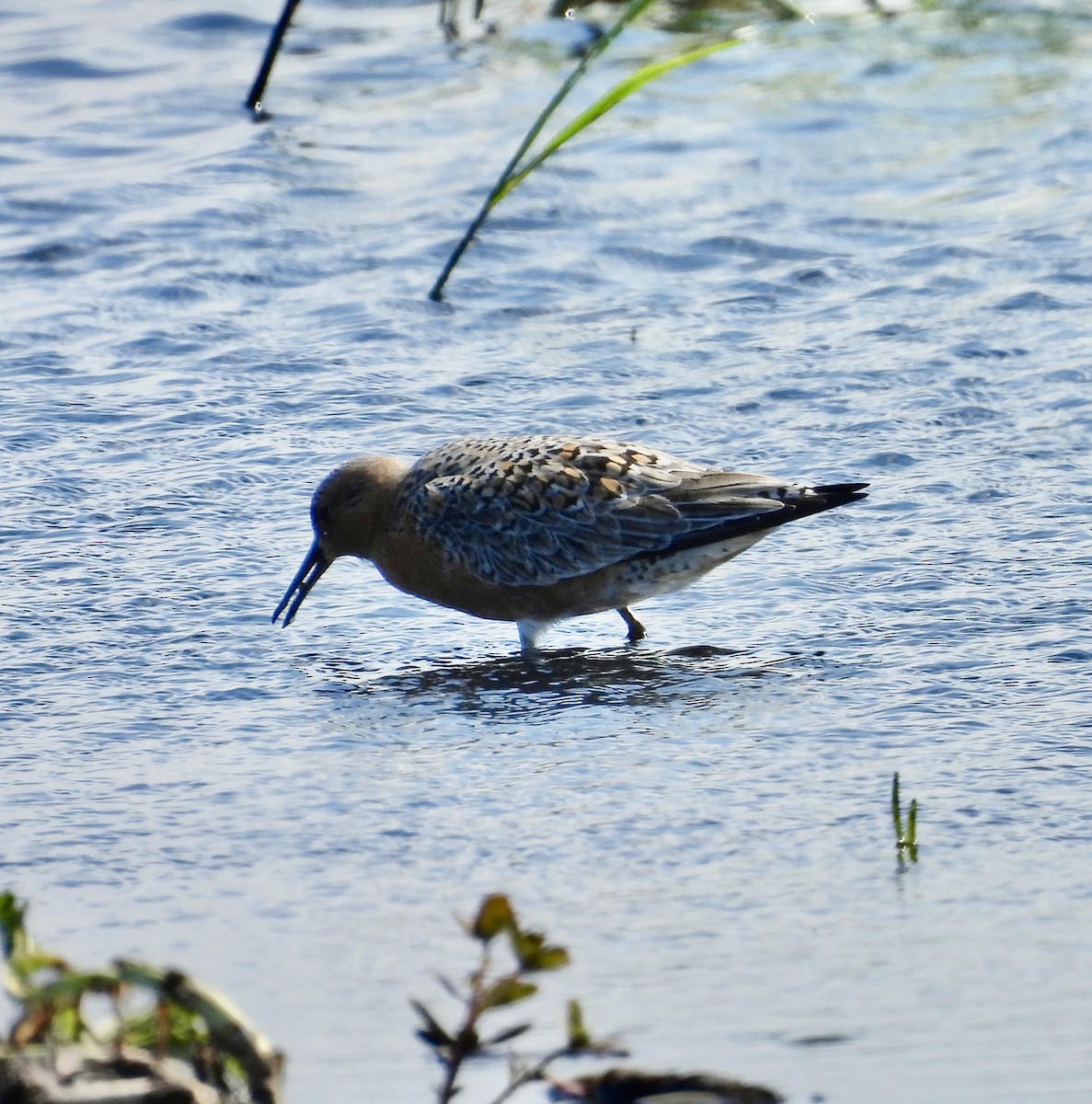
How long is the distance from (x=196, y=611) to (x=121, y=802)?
1.34 metres

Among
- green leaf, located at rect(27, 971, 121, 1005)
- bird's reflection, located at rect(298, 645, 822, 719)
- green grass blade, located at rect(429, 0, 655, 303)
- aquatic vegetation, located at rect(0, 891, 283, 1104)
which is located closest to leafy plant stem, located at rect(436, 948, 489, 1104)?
aquatic vegetation, located at rect(0, 891, 283, 1104)

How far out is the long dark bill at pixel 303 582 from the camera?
5801mm

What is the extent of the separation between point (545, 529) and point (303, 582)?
2.53ft

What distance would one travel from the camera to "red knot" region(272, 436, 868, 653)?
5945 mm

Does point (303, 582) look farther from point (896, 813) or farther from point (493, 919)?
point (493, 919)

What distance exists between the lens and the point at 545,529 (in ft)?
20.0

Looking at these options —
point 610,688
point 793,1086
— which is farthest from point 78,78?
point 793,1086

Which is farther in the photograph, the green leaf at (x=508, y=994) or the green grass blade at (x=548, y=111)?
the green grass blade at (x=548, y=111)

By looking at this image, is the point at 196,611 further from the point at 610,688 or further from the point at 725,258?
the point at 725,258

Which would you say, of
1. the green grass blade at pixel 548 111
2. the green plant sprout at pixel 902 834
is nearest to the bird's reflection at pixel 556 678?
the green plant sprout at pixel 902 834

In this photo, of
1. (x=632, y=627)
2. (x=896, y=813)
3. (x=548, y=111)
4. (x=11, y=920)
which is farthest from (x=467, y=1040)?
(x=548, y=111)

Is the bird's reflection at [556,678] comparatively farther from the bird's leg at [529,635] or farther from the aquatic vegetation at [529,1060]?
the aquatic vegetation at [529,1060]

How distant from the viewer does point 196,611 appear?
229 inches

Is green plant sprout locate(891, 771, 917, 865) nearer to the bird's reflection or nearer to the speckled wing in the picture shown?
the bird's reflection
